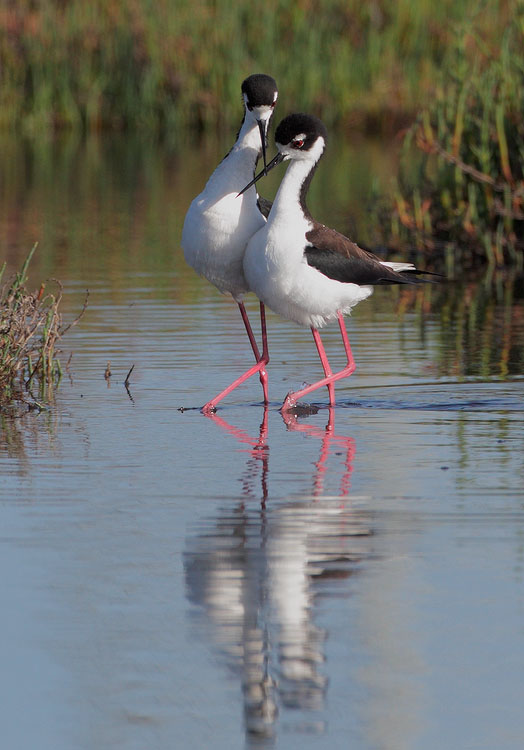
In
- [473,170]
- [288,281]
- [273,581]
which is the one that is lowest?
[473,170]

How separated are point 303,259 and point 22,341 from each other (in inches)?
63.2

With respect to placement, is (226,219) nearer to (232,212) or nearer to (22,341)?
(232,212)

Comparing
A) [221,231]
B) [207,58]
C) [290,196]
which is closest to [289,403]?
[221,231]

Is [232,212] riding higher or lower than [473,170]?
higher

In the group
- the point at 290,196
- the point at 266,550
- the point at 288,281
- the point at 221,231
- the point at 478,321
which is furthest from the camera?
the point at 478,321

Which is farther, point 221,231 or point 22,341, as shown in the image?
point 22,341

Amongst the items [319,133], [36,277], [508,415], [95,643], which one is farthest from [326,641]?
[36,277]

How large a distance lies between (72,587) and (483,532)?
4.69 feet

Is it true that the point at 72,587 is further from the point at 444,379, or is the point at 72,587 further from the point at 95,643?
the point at 444,379

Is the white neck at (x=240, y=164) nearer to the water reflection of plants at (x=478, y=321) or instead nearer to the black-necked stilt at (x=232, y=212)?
the black-necked stilt at (x=232, y=212)

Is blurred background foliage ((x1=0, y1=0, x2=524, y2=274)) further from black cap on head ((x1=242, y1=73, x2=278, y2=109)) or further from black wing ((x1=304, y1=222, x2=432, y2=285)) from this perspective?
black wing ((x1=304, y1=222, x2=432, y2=285))

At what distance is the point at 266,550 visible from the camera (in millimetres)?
5180

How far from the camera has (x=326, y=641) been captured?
435 cm

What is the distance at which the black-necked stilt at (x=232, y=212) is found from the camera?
7.71 metres
